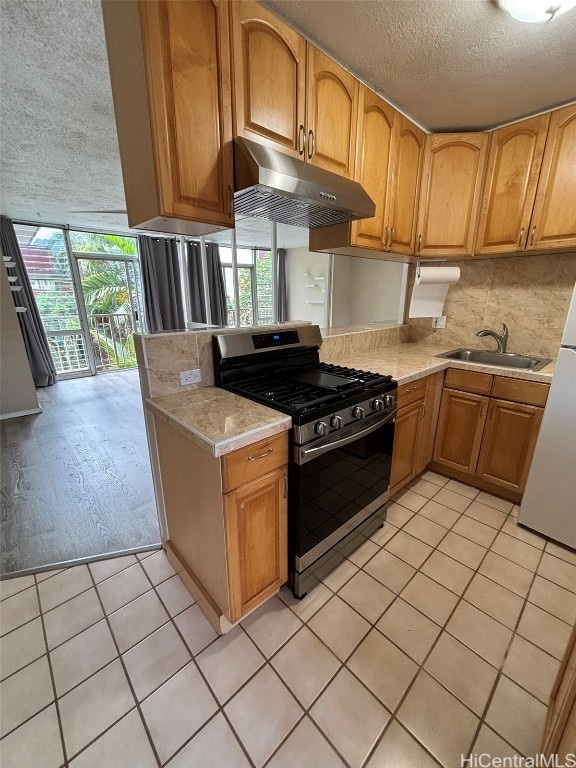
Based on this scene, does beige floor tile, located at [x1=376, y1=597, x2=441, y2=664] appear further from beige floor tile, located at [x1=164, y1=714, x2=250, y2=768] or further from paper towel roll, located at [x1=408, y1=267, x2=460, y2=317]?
paper towel roll, located at [x1=408, y1=267, x2=460, y2=317]

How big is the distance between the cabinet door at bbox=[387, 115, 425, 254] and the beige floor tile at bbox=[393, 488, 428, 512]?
168 cm

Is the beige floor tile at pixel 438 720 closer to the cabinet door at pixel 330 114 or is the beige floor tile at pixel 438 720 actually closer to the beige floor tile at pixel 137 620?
the beige floor tile at pixel 137 620

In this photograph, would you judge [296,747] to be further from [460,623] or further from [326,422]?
[326,422]

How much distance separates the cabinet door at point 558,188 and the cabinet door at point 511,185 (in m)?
0.04

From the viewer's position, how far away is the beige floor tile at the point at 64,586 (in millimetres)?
1491

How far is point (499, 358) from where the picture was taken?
7.87ft

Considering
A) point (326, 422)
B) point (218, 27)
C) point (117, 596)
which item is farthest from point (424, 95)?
point (117, 596)

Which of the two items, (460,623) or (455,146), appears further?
(455,146)

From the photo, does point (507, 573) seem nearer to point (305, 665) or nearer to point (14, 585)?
point (305, 665)

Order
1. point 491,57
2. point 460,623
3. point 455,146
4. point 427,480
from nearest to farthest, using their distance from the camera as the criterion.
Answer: point 460,623
point 491,57
point 455,146
point 427,480

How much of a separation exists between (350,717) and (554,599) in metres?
1.12

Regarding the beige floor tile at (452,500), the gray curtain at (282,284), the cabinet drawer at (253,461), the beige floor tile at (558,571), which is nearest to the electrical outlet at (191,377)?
the cabinet drawer at (253,461)

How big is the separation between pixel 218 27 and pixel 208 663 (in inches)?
92.9

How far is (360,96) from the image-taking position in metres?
1.66
